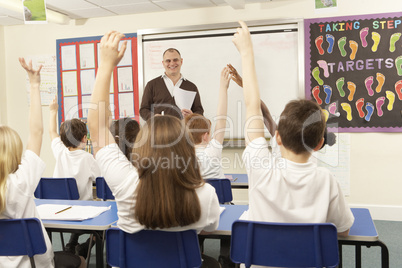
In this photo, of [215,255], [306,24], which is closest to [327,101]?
[306,24]

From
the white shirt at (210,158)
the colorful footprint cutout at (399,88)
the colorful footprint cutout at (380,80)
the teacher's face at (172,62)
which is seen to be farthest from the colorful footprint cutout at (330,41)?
the white shirt at (210,158)

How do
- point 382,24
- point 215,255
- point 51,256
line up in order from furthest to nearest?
point 382,24, point 215,255, point 51,256

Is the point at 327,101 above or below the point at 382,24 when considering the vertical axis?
below

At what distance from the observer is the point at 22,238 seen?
1542mm

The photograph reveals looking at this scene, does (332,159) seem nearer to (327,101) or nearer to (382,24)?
(327,101)

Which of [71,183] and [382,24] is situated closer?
[71,183]

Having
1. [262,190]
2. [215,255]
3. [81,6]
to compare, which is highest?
[81,6]

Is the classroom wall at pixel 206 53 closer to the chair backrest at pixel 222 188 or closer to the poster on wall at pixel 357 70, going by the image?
the poster on wall at pixel 357 70

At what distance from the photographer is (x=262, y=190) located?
4.51 ft

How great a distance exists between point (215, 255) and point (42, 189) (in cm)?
149

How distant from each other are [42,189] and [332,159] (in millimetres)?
3094

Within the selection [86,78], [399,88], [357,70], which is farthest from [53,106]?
[399,88]

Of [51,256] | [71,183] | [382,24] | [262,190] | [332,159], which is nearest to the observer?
[262,190]

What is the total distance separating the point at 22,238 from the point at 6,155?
1.15 ft
